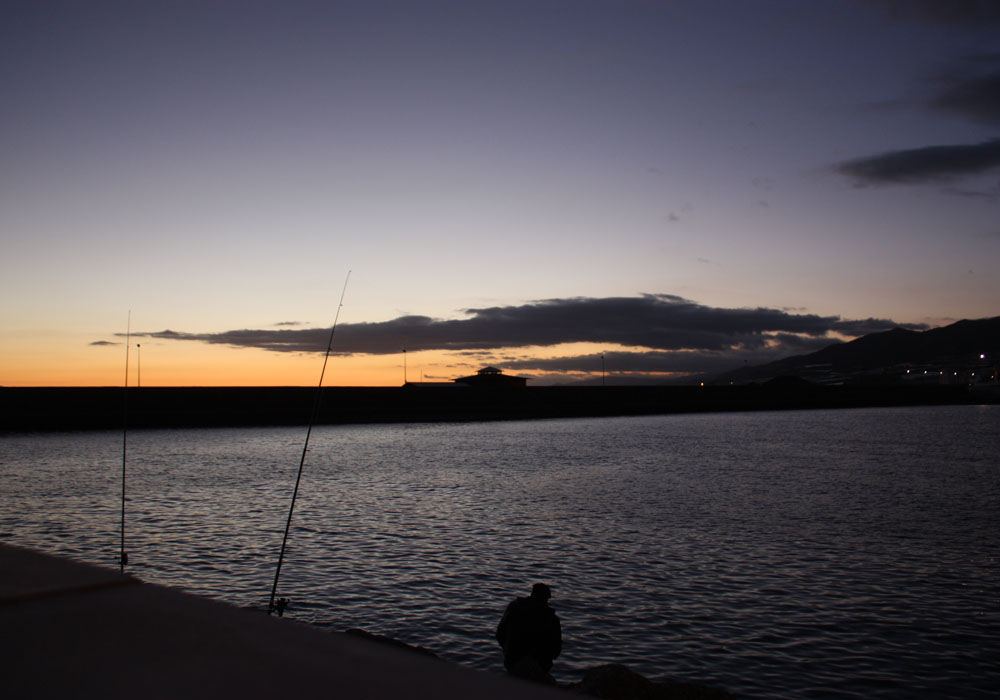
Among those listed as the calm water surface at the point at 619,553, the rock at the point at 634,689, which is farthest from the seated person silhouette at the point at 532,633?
the calm water surface at the point at 619,553

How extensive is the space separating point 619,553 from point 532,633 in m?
11.4

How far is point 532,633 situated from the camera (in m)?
8.23

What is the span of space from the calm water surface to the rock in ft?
5.50

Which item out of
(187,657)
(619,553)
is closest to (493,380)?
(619,553)

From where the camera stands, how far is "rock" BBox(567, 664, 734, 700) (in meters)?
8.25

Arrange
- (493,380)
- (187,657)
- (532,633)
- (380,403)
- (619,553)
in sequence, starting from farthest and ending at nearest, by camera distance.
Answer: (493,380), (380,403), (619,553), (532,633), (187,657)

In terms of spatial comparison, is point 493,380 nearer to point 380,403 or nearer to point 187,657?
point 380,403

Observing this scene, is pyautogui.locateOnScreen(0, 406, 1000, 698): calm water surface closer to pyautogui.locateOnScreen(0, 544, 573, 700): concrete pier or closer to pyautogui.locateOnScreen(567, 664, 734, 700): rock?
pyautogui.locateOnScreen(567, 664, 734, 700): rock

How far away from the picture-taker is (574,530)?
73.7 ft

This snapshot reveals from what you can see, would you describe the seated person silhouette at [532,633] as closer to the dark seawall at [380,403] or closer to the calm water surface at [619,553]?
the calm water surface at [619,553]

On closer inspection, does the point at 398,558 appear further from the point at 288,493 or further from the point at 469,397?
the point at 469,397

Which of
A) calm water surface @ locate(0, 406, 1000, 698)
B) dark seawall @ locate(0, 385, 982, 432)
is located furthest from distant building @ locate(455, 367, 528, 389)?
calm water surface @ locate(0, 406, 1000, 698)

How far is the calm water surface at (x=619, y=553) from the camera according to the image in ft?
37.4

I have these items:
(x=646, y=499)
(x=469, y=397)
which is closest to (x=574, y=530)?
(x=646, y=499)
